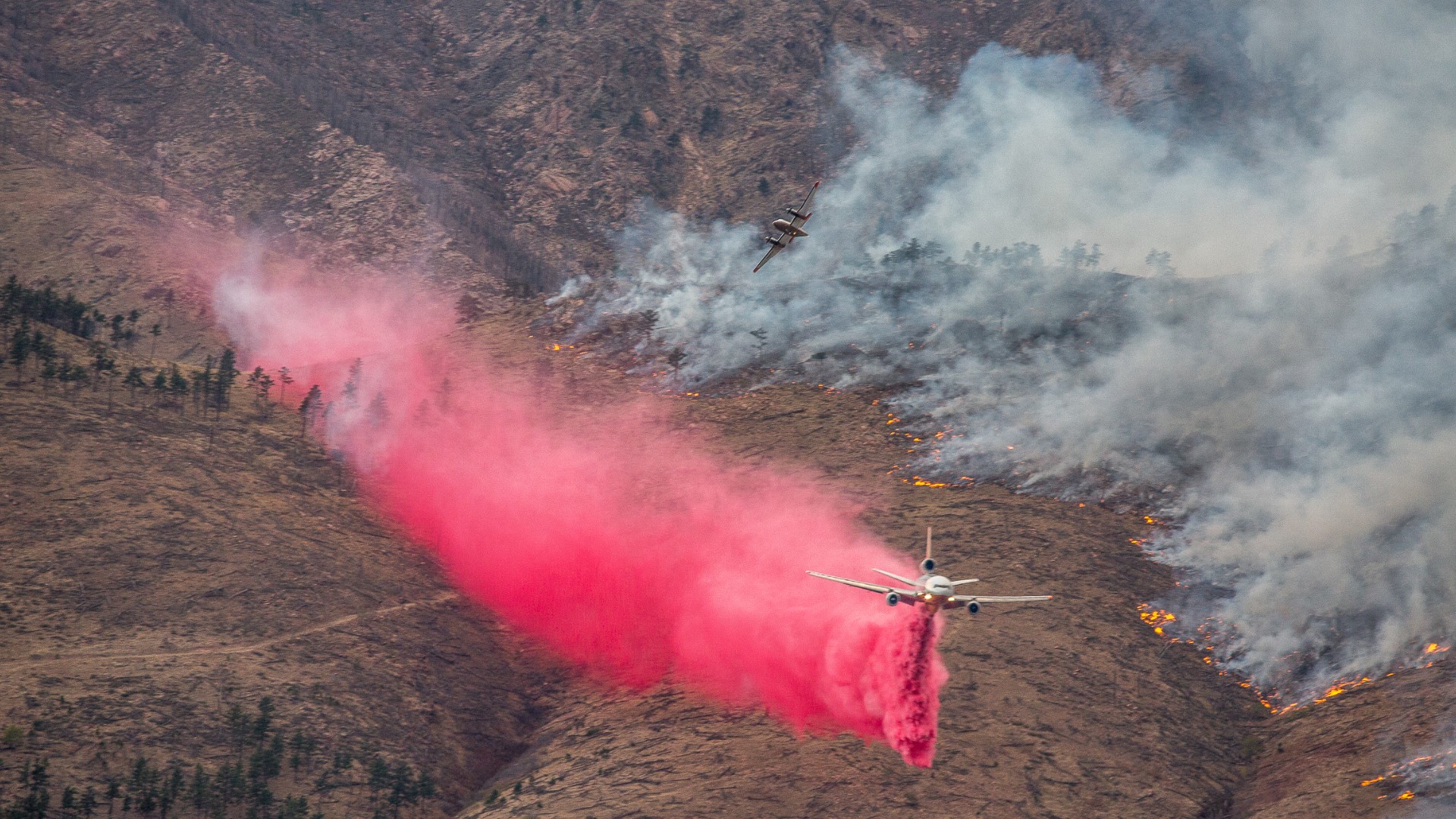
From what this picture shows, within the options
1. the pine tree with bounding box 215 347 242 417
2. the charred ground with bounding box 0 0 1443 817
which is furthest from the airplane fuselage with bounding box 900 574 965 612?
the pine tree with bounding box 215 347 242 417

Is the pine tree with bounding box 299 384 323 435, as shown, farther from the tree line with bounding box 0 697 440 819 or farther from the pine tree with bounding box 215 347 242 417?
the tree line with bounding box 0 697 440 819

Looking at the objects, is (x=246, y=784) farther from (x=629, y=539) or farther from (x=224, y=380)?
(x=224, y=380)

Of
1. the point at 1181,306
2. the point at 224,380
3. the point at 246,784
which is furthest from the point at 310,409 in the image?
the point at 1181,306

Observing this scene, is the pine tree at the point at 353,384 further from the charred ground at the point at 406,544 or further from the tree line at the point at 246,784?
the tree line at the point at 246,784

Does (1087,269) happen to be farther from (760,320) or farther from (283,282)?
(283,282)

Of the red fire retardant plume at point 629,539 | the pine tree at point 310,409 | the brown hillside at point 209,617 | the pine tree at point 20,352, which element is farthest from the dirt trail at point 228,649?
the pine tree at point 20,352
